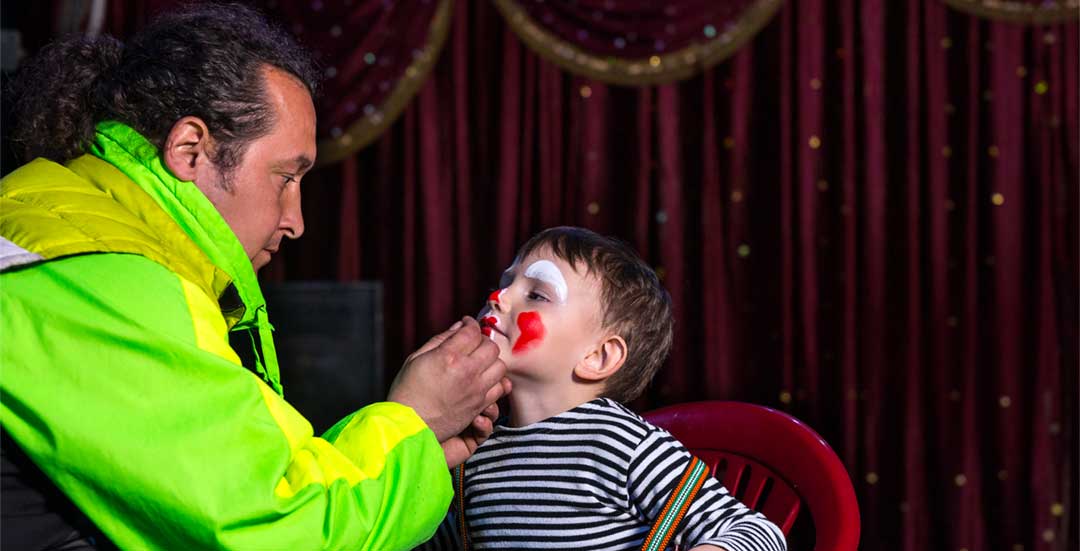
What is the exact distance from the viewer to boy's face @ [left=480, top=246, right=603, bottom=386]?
1555 mm

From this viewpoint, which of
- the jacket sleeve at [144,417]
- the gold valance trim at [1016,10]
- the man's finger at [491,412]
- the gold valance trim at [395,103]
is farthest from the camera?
the gold valance trim at [395,103]

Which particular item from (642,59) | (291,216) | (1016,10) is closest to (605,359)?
(291,216)

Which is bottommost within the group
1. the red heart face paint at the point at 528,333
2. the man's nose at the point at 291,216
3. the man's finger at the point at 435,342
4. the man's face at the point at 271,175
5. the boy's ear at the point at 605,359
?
the boy's ear at the point at 605,359

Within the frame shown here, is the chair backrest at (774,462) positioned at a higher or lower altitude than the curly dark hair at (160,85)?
lower

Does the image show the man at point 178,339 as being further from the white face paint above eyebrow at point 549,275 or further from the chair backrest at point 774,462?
the chair backrest at point 774,462

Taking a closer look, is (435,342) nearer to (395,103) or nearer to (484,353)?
(484,353)

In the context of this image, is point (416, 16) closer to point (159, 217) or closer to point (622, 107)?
point (622, 107)

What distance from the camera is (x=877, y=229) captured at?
335 centimetres

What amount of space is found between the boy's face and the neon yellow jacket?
34 centimetres

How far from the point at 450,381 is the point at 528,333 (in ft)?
0.68

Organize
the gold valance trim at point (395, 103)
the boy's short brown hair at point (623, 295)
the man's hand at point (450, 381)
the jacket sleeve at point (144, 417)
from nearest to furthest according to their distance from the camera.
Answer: the jacket sleeve at point (144, 417)
the man's hand at point (450, 381)
the boy's short brown hair at point (623, 295)
the gold valance trim at point (395, 103)

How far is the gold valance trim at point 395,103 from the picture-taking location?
344 cm

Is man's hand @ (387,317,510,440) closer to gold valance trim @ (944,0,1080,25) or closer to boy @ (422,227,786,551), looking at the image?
boy @ (422,227,786,551)

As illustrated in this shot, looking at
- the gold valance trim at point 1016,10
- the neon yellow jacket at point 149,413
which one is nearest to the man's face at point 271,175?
the neon yellow jacket at point 149,413
